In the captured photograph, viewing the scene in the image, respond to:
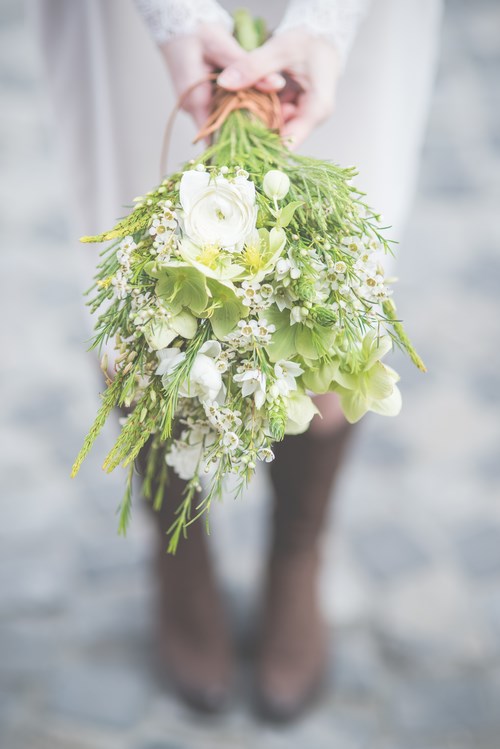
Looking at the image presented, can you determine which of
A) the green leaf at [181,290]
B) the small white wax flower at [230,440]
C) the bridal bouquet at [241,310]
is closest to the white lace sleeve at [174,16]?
the bridal bouquet at [241,310]

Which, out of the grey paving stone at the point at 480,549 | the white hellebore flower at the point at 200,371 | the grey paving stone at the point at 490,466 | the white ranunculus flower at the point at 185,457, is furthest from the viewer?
the grey paving stone at the point at 490,466

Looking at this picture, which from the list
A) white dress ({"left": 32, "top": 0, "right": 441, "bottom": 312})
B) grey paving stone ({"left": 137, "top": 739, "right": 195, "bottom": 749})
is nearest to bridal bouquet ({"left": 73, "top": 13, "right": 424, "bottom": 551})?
white dress ({"left": 32, "top": 0, "right": 441, "bottom": 312})

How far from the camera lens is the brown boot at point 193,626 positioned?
4.56ft

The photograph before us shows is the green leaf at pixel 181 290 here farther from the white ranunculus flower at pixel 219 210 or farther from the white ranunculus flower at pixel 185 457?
the white ranunculus flower at pixel 185 457

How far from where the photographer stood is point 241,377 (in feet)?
2.17

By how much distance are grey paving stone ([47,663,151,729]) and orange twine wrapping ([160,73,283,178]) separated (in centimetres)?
93

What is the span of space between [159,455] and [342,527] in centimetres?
77

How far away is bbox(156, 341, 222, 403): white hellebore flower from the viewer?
2.14 feet

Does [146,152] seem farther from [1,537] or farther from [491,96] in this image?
[491,96]

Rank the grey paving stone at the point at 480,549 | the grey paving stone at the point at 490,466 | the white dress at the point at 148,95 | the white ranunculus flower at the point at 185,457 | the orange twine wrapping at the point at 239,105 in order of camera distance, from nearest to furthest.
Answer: the white ranunculus flower at the point at 185,457, the orange twine wrapping at the point at 239,105, the white dress at the point at 148,95, the grey paving stone at the point at 480,549, the grey paving stone at the point at 490,466

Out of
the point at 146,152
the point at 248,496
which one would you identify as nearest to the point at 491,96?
the point at 248,496

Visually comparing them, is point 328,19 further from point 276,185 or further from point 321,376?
point 321,376

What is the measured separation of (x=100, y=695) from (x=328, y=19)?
109 centimetres

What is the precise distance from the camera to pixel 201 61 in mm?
936
